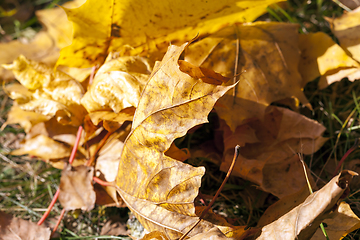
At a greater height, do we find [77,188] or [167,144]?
[167,144]

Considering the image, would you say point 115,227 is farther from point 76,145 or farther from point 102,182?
point 76,145

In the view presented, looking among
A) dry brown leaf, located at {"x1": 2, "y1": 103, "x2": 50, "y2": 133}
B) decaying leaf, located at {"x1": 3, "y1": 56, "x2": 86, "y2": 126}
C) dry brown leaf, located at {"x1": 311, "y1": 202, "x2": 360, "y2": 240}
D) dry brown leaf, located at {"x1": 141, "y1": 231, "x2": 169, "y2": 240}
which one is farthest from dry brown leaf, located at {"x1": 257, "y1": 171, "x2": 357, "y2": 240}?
dry brown leaf, located at {"x1": 2, "y1": 103, "x2": 50, "y2": 133}

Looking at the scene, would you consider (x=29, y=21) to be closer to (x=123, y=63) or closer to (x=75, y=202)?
(x=123, y=63)

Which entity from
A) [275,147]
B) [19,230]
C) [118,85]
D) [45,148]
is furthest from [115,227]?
[275,147]

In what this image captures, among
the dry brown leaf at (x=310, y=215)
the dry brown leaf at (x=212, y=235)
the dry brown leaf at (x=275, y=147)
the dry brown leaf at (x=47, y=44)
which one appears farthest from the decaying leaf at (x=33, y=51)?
the dry brown leaf at (x=310, y=215)

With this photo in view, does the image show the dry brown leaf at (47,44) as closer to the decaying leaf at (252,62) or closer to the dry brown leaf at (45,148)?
the dry brown leaf at (45,148)

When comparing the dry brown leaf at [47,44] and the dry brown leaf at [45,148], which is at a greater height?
the dry brown leaf at [47,44]

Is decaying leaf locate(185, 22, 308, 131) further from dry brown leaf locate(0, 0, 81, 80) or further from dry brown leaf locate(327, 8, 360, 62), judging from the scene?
dry brown leaf locate(0, 0, 81, 80)
